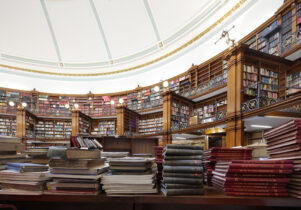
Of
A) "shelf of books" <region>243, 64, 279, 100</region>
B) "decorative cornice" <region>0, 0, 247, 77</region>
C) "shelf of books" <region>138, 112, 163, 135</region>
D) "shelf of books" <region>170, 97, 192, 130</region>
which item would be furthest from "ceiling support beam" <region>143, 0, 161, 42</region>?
"shelf of books" <region>243, 64, 279, 100</region>

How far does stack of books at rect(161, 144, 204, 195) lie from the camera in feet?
3.46

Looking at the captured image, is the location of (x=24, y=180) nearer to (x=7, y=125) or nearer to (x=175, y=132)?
(x=175, y=132)

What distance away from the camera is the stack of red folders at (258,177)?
0.97 metres

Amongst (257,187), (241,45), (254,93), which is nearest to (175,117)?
(254,93)

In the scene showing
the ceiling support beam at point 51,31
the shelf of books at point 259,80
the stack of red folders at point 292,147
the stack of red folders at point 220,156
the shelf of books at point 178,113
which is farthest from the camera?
the ceiling support beam at point 51,31

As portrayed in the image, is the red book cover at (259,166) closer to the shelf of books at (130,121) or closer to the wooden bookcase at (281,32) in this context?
the wooden bookcase at (281,32)

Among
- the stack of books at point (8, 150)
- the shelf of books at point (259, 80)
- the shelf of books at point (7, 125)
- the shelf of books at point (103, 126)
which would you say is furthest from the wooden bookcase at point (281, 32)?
the shelf of books at point (7, 125)

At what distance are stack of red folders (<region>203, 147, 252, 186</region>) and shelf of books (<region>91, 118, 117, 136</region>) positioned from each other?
42.9 ft

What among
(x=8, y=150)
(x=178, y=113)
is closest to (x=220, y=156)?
(x=8, y=150)

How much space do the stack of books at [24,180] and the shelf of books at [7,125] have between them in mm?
14416

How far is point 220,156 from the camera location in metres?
1.38

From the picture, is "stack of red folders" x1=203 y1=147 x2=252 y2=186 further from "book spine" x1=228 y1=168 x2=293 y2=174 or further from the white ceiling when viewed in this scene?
the white ceiling

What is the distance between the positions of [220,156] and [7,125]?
15.6 metres

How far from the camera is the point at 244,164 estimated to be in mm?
1010
